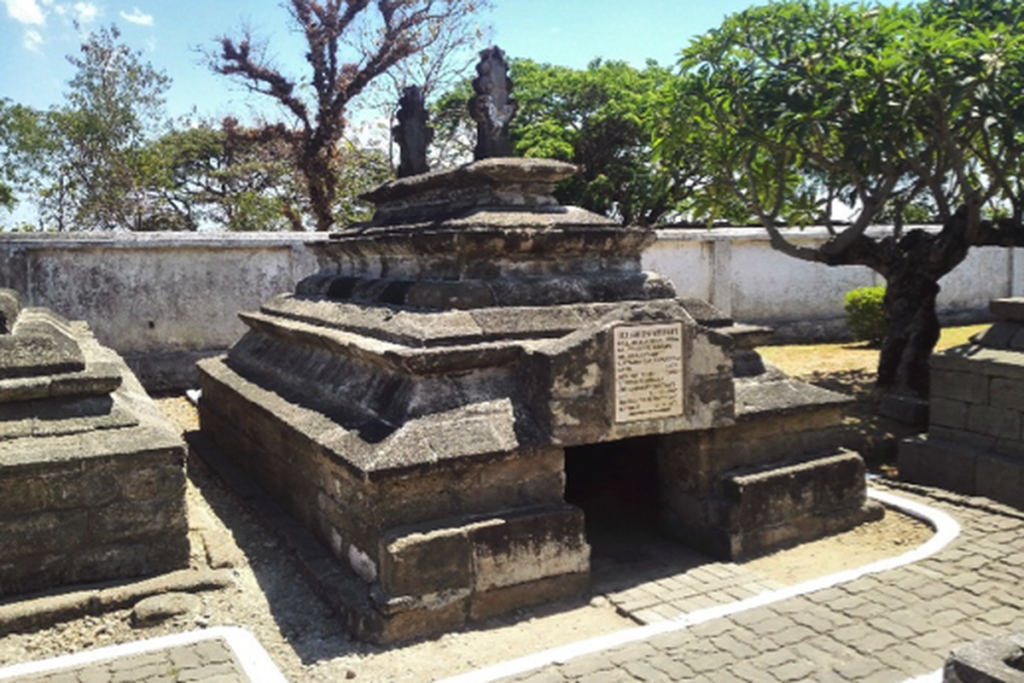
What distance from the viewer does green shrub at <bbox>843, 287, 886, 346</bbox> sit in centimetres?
1446

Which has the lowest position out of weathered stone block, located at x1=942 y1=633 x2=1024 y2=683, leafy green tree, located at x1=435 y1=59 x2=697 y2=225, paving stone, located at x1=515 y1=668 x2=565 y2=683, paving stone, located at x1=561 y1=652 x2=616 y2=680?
paving stone, located at x1=515 y1=668 x2=565 y2=683

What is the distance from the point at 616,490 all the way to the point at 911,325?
207 inches

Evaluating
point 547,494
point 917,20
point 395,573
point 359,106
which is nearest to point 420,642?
point 395,573

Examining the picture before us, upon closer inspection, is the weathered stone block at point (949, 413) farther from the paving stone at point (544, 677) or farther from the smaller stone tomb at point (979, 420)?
the paving stone at point (544, 677)

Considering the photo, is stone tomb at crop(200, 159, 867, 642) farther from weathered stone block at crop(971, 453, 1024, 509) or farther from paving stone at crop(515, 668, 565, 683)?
weathered stone block at crop(971, 453, 1024, 509)

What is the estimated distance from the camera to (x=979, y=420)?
659 centimetres

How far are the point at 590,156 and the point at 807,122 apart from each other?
14.0 m

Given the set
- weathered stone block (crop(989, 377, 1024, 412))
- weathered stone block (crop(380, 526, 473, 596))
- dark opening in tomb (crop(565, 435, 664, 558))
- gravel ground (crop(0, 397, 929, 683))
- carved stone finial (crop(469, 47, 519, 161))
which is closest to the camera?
gravel ground (crop(0, 397, 929, 683))

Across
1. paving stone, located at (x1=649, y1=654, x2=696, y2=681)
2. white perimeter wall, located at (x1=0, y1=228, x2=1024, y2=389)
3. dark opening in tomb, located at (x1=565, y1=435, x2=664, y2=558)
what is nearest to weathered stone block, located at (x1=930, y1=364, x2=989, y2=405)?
→ dark opening in tomb, located at (x1=565, y1=435, x2=664, y2=558)

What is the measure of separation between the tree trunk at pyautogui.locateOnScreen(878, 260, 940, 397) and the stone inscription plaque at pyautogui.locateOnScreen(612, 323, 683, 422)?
5440 millimetres

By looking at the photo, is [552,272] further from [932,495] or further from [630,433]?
[932,495]

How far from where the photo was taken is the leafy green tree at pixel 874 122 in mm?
7309

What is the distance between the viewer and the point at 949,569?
482cm

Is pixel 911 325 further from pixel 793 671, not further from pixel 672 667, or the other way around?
pixel 672 667
